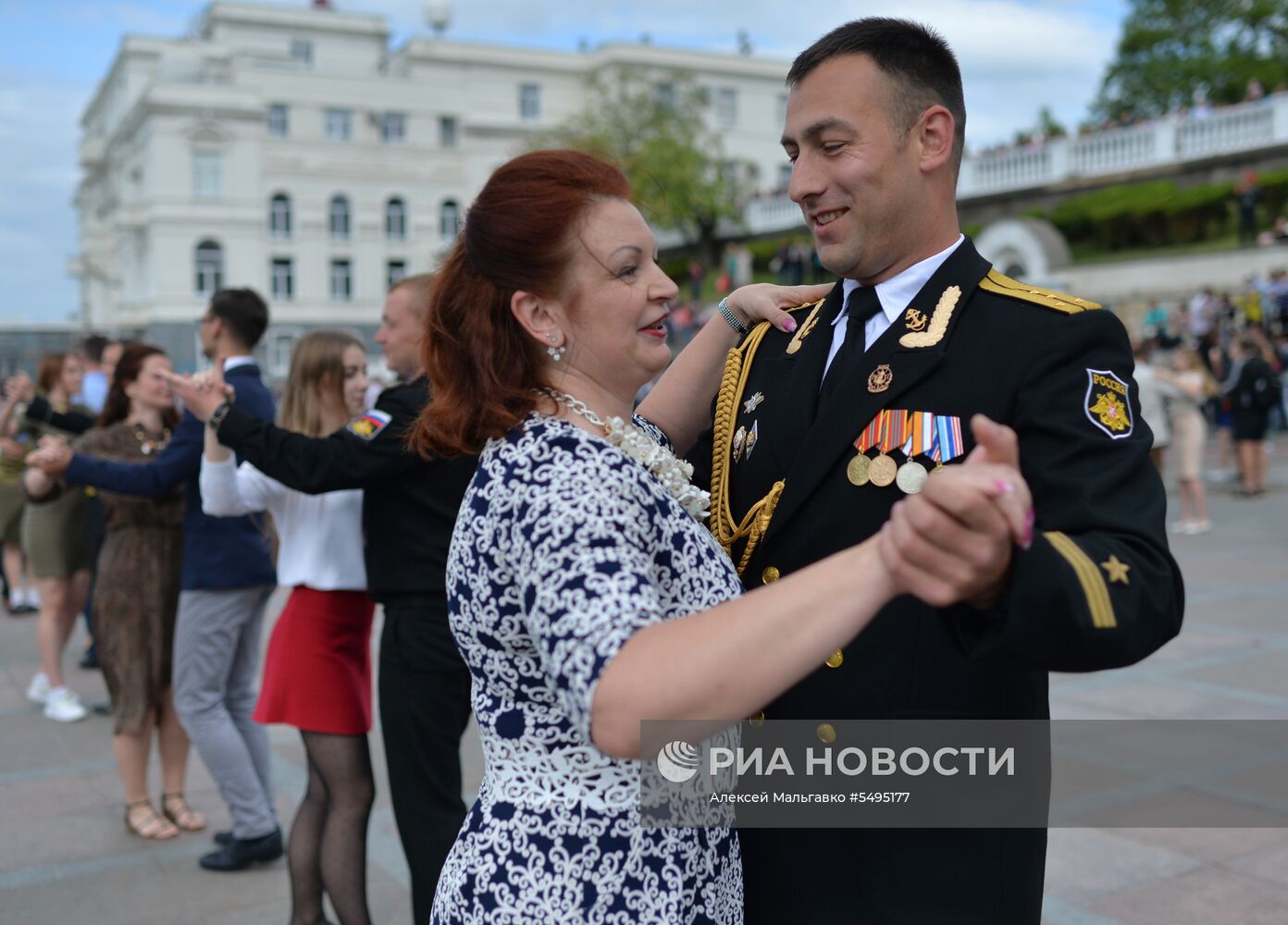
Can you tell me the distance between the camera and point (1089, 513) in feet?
5.47

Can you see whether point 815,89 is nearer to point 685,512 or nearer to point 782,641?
point 685,512

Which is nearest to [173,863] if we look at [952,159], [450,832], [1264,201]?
[450,832]

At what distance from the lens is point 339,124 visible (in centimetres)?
5688

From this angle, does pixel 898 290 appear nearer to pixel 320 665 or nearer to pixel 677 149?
pixel 320 665

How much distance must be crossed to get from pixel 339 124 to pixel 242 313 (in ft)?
182

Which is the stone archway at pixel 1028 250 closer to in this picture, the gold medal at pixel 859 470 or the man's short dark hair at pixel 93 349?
the man's short dark hair at pixel 93 349

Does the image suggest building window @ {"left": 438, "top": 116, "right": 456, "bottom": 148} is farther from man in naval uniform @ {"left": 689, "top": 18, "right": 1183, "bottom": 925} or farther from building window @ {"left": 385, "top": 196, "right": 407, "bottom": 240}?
man in naval uniform @ {"left": 689, "top": 18, "right": 1183, "bottom": 925}

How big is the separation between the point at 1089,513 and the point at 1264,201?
987 inches

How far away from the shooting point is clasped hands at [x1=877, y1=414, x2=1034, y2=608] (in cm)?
128

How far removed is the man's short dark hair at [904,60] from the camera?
7.09 ft

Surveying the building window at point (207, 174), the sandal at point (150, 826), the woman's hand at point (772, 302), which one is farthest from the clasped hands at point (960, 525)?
the building window at point (207, 174)

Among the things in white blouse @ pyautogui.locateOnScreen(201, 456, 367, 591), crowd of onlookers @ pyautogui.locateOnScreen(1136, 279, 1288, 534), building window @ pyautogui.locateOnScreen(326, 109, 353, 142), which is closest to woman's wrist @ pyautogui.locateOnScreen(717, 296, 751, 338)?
white blouse @ pyautogui.locateOnScreen(201, 456, 367, 591)

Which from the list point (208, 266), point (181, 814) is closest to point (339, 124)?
point (208, 266)

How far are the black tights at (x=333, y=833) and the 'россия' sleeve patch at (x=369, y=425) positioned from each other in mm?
1017
